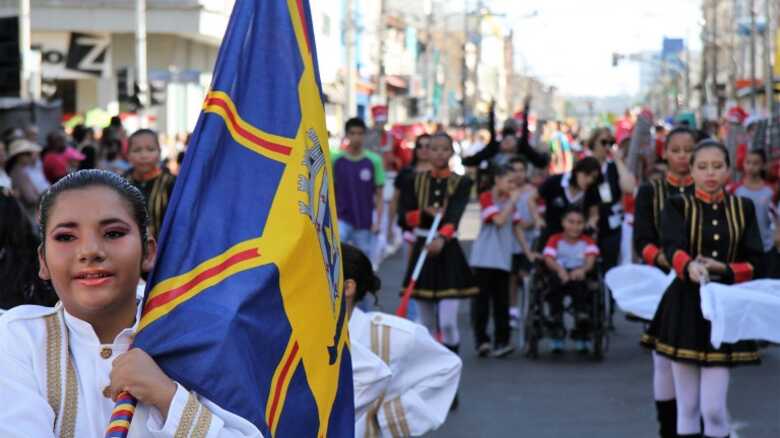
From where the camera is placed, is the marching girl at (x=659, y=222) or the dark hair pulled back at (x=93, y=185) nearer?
the dark hair pulled back at (x=93, y=185)

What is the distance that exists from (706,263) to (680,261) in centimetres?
12

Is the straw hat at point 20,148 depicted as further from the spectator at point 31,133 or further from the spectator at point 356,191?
the spectator at point 356,191

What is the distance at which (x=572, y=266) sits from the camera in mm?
13023

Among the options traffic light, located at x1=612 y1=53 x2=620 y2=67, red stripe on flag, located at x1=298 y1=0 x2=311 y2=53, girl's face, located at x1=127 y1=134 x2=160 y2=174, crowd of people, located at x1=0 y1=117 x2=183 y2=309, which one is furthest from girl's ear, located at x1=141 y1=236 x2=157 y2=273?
traffic light, located at x1=612 y1=53 x2=620 y2=67

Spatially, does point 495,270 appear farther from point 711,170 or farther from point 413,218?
point 711,170

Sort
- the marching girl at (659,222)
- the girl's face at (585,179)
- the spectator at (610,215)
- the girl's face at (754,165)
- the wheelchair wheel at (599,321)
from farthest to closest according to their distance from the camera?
the girl's face at (754,165)
the spectator at (610,215)
the girl's face at (585,179)
the wheelchair wheel at (599,321)
the marching girl at (659,222)

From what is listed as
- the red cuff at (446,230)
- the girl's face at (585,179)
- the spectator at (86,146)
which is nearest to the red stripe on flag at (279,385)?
the red cuff at (446,230)

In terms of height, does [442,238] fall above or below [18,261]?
below

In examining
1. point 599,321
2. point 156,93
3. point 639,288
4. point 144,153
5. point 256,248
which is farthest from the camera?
point 156,93

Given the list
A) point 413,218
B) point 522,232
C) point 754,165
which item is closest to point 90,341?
point 413,218

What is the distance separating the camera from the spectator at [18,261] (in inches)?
235

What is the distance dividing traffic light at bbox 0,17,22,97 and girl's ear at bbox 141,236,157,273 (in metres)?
14.1

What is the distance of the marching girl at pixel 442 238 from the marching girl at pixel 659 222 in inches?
114

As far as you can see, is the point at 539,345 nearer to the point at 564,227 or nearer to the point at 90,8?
the point at 564,227
